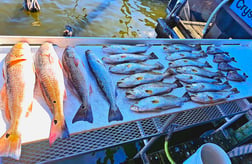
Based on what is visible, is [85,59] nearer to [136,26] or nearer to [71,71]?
[71,71]

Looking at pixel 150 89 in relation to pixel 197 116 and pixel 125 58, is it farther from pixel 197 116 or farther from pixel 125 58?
pixel 197 116

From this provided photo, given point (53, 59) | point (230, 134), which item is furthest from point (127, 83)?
point (230, 134)

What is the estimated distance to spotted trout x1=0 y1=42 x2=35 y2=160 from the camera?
4.92 feet

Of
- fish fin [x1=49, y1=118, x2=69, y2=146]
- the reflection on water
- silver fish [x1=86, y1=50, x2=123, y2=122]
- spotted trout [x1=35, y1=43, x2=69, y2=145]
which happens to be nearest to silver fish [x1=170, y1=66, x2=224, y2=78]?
silver fish [x1=86, y1=50, x2=123, y2=122]

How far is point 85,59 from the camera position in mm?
2604

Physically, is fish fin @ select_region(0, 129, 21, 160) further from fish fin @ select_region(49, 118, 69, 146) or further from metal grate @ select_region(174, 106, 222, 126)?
metal grate @ select_region(174, 106, 222, 126)

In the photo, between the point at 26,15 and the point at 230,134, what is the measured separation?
22.6 ft

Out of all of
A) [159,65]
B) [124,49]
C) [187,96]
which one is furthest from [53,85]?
[187,96]

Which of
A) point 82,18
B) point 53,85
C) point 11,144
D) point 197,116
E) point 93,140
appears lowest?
point 82,18

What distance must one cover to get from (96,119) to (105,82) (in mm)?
489

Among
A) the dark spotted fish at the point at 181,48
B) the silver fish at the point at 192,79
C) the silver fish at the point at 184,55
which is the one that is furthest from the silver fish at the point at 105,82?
the dark spotted fish at the point at 181,48

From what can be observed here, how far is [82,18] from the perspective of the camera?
736cm

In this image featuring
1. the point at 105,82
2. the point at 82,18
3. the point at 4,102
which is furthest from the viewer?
the point at 82,18

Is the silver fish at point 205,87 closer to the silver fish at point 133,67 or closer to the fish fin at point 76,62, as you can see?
the silver fish at point 133,67
